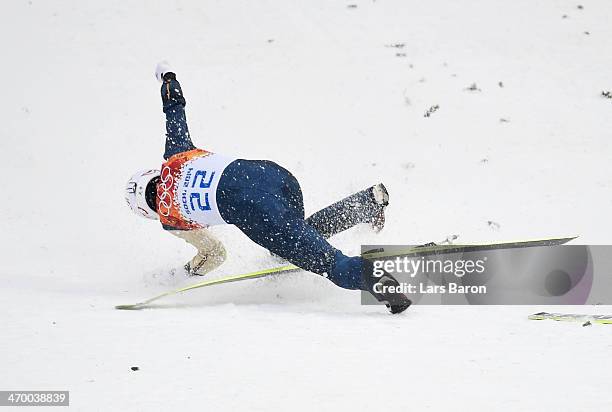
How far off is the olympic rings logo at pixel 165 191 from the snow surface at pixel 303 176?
0.51m

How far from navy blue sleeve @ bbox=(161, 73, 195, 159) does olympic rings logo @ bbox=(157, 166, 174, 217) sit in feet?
0.49

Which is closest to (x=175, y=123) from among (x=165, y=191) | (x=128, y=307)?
(x=165, y=191)

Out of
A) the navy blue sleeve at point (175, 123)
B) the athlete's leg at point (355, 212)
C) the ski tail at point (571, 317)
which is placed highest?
the navy blue sleeve at point (175, 123)

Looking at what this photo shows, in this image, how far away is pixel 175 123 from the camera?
4.21 metres

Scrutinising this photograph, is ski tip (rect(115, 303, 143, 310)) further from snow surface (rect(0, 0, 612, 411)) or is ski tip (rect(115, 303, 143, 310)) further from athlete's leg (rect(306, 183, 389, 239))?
athlete's leg (rect(306, 183, 389, 239))

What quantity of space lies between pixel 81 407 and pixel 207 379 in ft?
1.36

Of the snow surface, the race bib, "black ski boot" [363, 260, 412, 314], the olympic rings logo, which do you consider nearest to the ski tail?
the snow surface

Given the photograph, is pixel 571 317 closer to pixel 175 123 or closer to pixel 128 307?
pixel 128 307

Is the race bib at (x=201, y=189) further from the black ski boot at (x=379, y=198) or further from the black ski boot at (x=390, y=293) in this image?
the black ski boot at (x=390, y=293)

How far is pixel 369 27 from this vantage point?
7.97 meters

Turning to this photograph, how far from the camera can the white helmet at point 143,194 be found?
425cm

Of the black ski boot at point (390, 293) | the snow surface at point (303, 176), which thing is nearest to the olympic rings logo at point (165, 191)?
the snow surface at point (303, 176)

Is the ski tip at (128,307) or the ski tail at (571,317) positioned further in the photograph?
the ski tip at (128,307)

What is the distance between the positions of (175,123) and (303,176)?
6.70 ft
